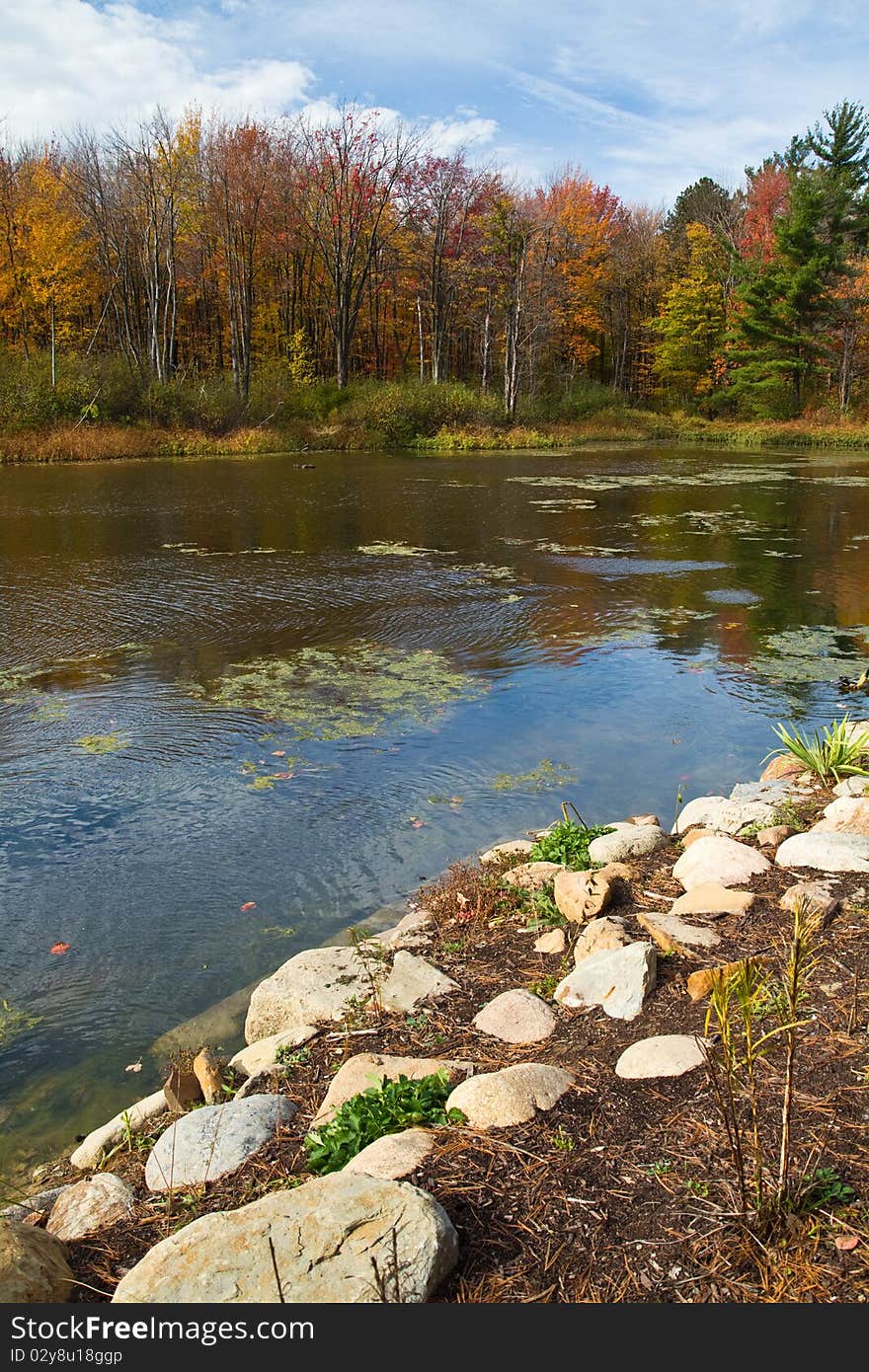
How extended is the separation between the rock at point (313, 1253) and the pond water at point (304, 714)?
140 cm

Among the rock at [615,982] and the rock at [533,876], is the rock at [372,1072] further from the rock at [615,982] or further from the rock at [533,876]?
the rock at [533,876]

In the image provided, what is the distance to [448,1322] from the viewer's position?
165cm

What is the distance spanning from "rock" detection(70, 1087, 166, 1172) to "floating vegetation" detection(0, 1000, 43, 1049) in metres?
0.70

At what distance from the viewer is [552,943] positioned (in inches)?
141

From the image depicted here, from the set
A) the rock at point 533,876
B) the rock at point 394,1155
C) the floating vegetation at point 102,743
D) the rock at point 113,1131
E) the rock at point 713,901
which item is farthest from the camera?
the floating vegetation at point 102,743

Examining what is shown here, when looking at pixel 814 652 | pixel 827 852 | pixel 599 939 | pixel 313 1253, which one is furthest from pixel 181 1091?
pixel 814 652

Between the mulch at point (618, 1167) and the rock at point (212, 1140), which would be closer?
the mulch at point (618, 1167)

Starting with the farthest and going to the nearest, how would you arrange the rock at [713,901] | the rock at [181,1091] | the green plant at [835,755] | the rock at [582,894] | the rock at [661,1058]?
the green plant at [835,755] → the rock at [582,894] → the rock at [713,901] → the rock at [181,1091] → the rock at [661,1058]

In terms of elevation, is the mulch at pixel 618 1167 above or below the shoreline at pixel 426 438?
below

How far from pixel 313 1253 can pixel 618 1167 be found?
74cm

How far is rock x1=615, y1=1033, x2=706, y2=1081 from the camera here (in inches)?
97.9

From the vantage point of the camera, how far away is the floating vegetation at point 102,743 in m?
6.29

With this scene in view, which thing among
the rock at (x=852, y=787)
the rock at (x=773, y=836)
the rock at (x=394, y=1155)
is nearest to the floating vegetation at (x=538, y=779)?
the rock at (x=852, y=787)

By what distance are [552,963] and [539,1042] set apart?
0.62 m
